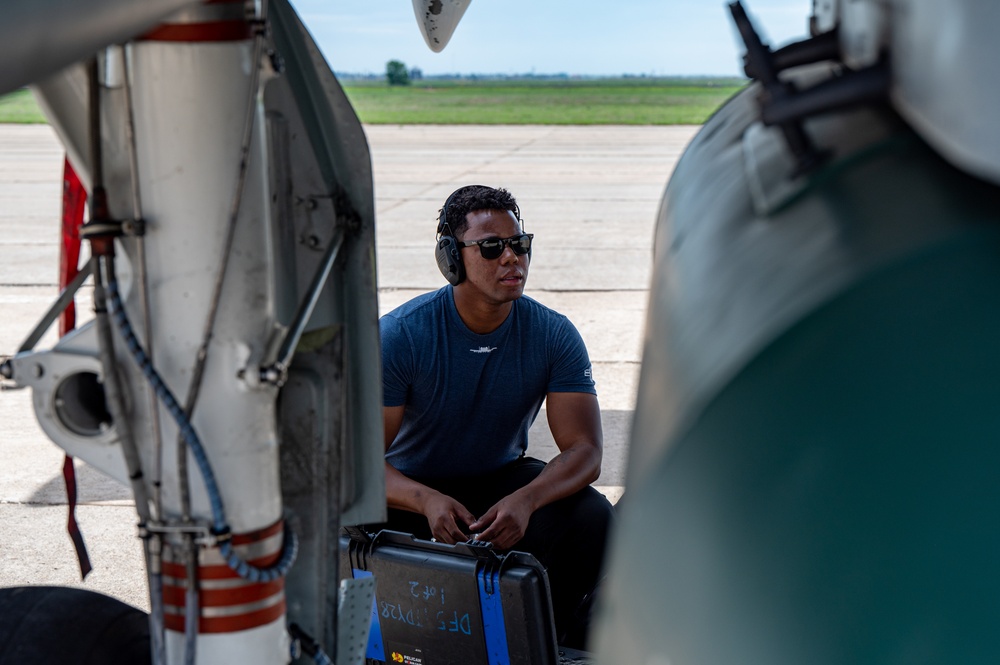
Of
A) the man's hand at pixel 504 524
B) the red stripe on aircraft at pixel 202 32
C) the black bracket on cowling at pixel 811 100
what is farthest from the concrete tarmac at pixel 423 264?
the black bracket on cowling at pixel 811 100

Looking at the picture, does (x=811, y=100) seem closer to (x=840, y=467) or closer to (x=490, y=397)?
(x=840, y=467)

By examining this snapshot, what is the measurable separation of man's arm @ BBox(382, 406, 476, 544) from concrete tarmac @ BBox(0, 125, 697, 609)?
123cm

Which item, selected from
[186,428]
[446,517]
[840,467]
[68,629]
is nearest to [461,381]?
[446,517]

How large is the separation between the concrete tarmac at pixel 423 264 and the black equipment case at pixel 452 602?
136 centimetres

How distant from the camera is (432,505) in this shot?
3.00 meters

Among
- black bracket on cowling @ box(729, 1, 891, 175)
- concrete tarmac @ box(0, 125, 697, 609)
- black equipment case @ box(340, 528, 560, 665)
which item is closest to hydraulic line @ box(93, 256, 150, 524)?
black equipment case @ box(340, 528, 560, 665)

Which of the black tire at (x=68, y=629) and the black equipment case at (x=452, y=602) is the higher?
the black tire at (x=68, y=629)

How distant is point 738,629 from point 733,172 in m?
0.43

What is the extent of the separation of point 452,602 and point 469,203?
1155 millimetres

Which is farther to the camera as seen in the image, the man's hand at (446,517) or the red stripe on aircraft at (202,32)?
the man's hand at (446,517)

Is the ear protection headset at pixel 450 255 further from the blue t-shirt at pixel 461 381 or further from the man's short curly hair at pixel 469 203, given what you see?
the blue t-shirt at pixel 461 381

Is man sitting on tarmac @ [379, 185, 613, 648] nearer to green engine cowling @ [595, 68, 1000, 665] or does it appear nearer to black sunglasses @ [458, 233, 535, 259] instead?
black sunglasses @ [458, 233, 535, 259]

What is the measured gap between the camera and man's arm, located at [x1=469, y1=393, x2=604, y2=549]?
2947 mm

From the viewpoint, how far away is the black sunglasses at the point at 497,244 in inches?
125
